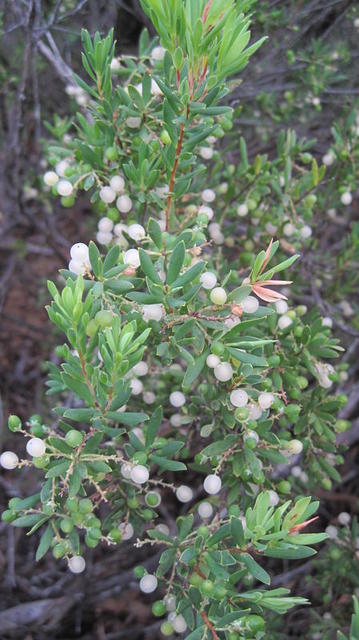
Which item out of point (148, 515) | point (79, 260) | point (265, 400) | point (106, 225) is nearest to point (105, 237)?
point (106, 225)

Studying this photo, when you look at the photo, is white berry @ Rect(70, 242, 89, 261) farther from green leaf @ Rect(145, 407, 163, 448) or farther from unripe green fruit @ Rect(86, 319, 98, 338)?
green leaf @ Rect(145, 407, 163, 448)

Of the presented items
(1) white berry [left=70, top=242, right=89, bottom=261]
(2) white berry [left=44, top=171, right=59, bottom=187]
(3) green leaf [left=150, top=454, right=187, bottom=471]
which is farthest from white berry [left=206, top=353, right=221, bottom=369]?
(2) white berry [left=44, top=171, right=59, bottom=187]

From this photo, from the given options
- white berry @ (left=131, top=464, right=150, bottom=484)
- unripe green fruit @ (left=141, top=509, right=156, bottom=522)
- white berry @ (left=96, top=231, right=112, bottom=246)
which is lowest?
unripe green fruit @ (left=141, top=509, right=156, bottom=522)

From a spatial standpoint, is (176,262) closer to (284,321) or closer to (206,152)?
(284,321)

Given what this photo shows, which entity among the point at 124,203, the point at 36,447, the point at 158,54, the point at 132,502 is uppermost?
the point at 158,54

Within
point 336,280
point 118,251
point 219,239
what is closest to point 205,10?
point 118,251

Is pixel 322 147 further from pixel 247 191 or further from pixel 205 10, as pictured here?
pixel 205 10

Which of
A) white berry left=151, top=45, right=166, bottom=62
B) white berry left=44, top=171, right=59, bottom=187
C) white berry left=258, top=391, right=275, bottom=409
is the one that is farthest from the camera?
white berry left=151, top=45, right=166, bottom=62
